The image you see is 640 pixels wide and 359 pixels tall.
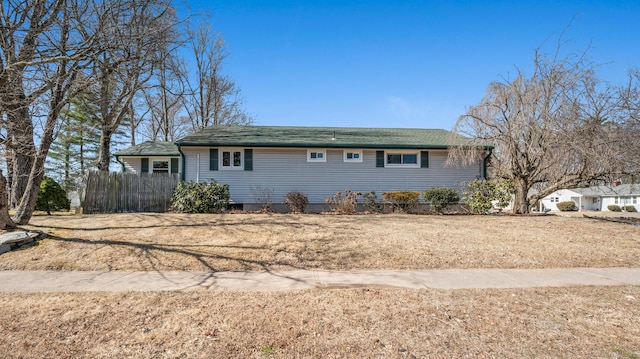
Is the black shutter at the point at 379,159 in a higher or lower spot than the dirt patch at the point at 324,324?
higher

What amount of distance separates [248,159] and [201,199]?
9.77 feet

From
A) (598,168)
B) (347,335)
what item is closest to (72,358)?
(347,335)

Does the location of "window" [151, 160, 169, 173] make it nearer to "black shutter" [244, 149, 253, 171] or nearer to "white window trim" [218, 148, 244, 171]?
"white window trim" [218, 148, 244, 171]

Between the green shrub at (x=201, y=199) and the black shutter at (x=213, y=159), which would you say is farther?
the black shutter at (x=213, y=159)

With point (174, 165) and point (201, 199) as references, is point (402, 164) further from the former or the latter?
point (174, 165)

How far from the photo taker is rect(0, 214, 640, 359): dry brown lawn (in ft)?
10.3

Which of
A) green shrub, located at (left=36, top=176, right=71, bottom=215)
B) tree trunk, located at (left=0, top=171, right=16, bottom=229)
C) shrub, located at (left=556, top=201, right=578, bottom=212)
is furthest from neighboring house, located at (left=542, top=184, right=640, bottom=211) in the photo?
tree trunk, located at (left=0, top=171, right=16, bottom=229)

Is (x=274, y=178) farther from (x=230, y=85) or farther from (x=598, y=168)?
(x=230, y=85)

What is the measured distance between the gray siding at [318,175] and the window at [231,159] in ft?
0.92

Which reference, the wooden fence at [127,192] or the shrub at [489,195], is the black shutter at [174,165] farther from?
the shrub at [489,195]

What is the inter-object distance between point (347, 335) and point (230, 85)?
28.9 m

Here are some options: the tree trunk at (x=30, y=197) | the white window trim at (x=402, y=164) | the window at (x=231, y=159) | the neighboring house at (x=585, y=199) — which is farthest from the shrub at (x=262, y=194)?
the neighboring house at (x=585, y=199)

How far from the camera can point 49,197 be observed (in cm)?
1345

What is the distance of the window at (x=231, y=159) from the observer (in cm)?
1433
